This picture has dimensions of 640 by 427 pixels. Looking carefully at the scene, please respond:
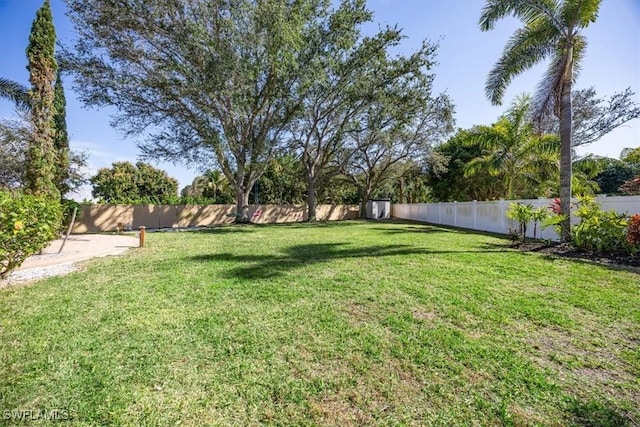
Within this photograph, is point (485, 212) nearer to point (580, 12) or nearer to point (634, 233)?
point (634, 233)

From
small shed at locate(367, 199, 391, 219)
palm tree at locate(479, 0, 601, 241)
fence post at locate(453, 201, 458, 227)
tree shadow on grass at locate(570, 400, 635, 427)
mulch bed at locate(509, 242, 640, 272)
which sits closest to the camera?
tree shadow on grass at locate(570, 400, 635, 427)

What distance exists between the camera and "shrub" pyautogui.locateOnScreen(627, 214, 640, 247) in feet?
21.5

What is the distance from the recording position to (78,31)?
1288 cm

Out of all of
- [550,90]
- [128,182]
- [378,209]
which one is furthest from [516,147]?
[128,182]

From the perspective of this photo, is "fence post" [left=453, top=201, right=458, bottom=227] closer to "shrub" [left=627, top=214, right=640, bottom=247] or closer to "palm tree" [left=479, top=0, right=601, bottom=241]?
"palm tree" [left=479, top=0, right=601, bottom=241]

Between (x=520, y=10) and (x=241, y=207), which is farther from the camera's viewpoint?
(x=241, y=207)

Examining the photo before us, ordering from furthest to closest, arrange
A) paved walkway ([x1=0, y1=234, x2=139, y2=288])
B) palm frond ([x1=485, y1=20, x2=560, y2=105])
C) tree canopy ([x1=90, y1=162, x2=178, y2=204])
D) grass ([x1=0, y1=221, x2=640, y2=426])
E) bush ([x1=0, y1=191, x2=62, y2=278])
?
tree canopy ([x1=90, y1=162, x2=178, y2=204]) → palm frond ([x1=485, y1=20, x2=560, y2=105]) → paved walkway ([x1=0, y1=234, x2=139, y2=288]) → bush ([x1=0, y1=191, x2=62, y2=278]) → grass ([x1=0, y1=221, x2=640, y2=426])

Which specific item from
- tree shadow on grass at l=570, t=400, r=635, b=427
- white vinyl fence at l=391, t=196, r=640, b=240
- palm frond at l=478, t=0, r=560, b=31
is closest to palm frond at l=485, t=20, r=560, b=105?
palm frond at l=478, t=0, r=560, b=31

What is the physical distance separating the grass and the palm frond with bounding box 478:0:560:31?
25.8 feet

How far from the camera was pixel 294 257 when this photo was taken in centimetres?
690

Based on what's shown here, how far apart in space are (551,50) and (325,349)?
11.7m

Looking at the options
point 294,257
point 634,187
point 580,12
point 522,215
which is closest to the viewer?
point 294,257

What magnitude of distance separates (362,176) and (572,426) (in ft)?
89.0

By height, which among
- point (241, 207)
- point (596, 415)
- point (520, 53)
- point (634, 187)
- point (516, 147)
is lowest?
point (596, 415)
